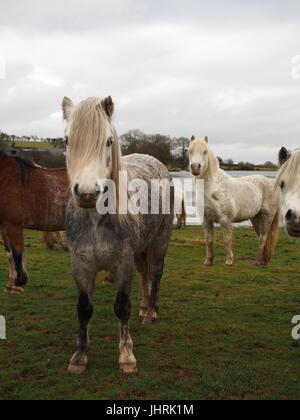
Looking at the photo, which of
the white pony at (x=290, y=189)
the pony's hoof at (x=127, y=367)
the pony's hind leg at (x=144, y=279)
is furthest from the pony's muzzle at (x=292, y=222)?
the pony's hind leg at (x=144, y=279)

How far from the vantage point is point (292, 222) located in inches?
131

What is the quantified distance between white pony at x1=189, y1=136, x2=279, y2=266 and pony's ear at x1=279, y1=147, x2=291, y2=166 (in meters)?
5.22

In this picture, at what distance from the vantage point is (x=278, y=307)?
6207 millimetres

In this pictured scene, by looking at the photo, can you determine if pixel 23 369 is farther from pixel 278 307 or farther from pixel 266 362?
pixel 278 307

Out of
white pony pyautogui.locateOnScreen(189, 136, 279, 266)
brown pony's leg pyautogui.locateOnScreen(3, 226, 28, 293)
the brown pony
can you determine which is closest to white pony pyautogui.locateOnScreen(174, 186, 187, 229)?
white pony pyautogui.locateOnScreen(189, 136, 279, 266)

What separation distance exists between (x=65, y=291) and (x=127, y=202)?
3.44 metres

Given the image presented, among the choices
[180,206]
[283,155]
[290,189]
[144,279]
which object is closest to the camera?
[290,189]

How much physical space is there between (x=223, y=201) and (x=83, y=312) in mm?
5903

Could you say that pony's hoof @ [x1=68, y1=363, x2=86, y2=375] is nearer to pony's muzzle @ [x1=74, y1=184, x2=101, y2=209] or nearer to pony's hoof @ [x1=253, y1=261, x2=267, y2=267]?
pony's muzzle @ [x1=74, y1=184, x2=101, y2=209]

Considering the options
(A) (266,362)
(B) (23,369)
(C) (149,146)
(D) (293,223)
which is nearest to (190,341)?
(A) (266,362)

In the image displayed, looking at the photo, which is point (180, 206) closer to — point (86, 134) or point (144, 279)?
point (144, 279)

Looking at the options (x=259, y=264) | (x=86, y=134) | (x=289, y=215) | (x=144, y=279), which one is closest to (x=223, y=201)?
(x=259, y=264)

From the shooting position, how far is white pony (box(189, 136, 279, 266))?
929 centimetres
